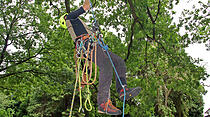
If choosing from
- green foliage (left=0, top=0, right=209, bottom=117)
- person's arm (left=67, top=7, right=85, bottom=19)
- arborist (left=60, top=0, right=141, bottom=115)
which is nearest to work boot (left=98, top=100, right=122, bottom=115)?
arborist (left=60, top=0, right=141, bottom=115)

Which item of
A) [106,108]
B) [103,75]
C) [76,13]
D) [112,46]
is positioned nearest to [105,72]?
[103,75]

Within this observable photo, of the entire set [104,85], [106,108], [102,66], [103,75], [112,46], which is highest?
[112,46]

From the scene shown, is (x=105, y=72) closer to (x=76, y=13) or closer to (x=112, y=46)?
(x=76, y=13)

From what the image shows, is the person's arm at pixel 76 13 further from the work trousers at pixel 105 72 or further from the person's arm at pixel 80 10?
the work trousers at pixel 105 72

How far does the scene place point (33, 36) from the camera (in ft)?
17.5

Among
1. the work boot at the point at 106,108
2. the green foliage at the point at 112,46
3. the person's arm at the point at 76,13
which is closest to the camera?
the work boot at the point at 106,108

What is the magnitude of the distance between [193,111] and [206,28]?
1123 cm

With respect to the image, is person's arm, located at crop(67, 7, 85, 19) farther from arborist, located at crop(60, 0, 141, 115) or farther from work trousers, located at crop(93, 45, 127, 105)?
work trousers, located at crop(93, 45, 127, 105)

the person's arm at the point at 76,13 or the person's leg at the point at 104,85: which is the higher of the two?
the person's arm at the point at 76,13

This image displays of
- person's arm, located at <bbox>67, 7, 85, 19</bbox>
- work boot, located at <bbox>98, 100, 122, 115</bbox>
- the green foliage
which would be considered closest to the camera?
work boot, located at <bbox>98, 100, 122, 115</bbox>

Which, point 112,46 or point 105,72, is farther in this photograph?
point 112,46

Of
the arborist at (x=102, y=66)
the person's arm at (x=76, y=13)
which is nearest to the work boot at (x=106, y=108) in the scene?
the arborist at (x=102, y=66)

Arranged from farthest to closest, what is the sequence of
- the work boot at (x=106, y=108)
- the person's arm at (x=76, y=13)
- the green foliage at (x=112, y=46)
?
the green foliage at (x=112, y=46), the person's arm at (x=76, y=13), the work boot at (x=106, y=108)

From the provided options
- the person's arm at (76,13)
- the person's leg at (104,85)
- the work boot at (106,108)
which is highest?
the person's arm at (76,13)
